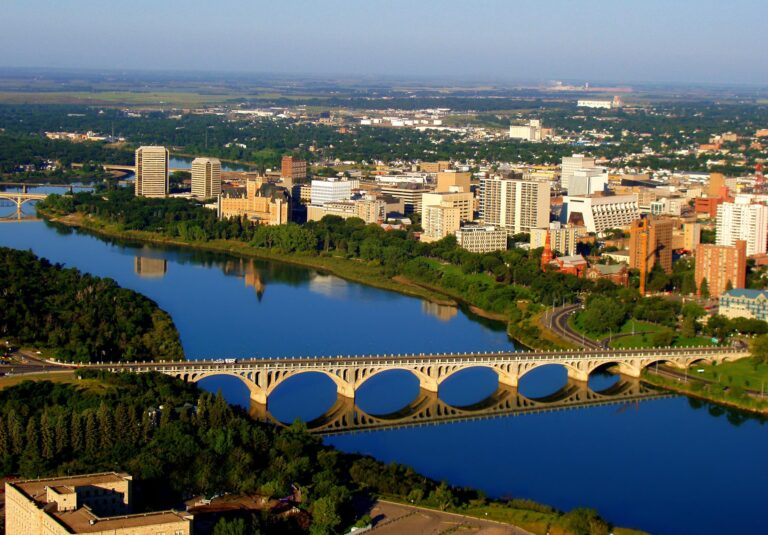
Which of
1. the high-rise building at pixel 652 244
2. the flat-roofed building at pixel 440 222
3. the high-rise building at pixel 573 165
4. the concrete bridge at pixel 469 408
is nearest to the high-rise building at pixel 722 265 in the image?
the high-rise building at pixel 652 244

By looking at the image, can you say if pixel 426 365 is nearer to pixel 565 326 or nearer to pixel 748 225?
pixel 565 326

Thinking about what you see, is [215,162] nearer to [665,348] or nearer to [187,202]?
[187,202]

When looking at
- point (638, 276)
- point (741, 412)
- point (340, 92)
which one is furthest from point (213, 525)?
point (340, 92)

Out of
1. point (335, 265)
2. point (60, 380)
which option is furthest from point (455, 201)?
point (60, 380)

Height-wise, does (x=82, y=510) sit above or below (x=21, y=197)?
above

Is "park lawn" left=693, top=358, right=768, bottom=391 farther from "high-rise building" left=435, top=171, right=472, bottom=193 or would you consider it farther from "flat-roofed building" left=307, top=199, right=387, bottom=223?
"high-rise building" left=435, top=171, right=472, bottom=193

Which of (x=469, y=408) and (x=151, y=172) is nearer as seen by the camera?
(x=469, y=408)
